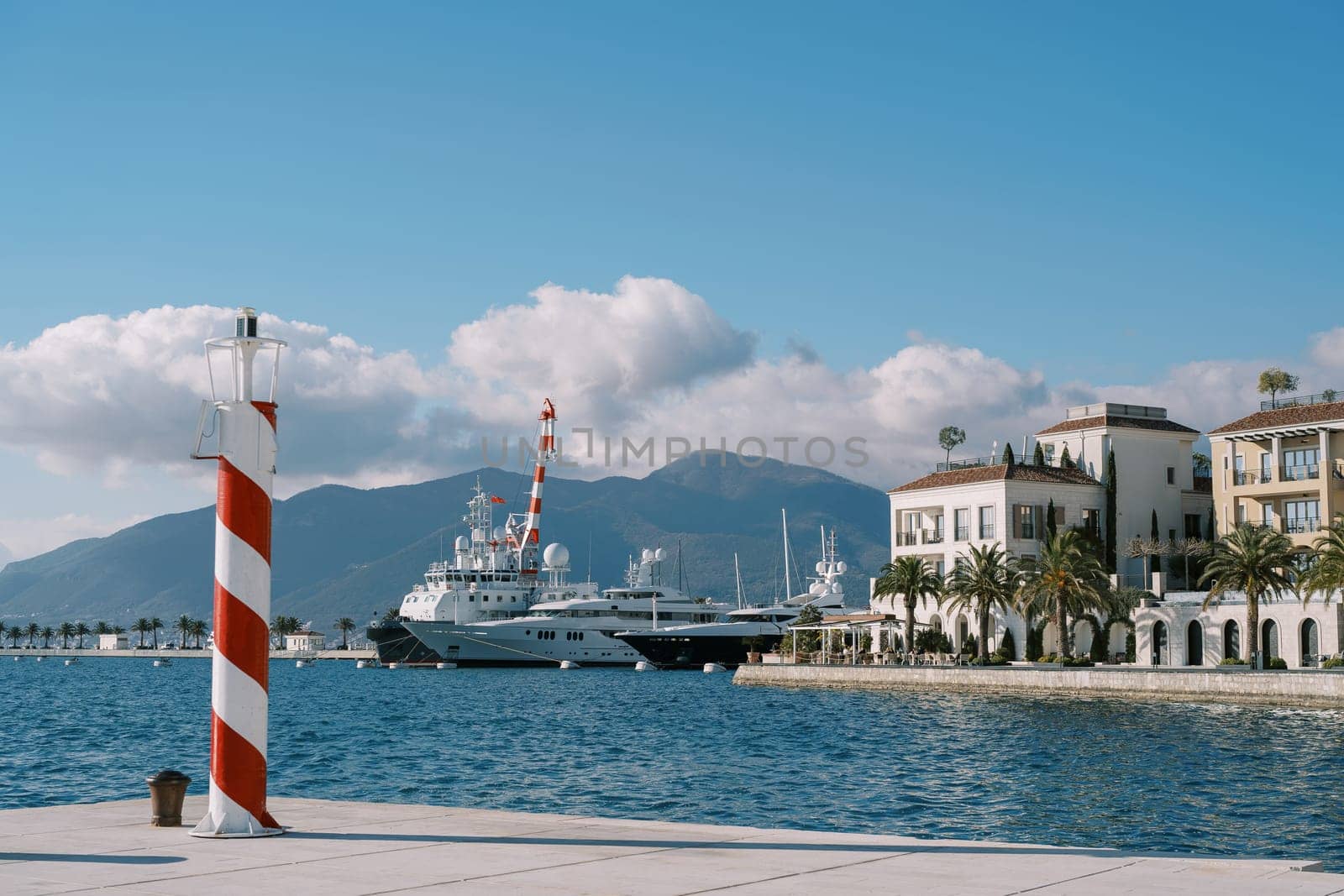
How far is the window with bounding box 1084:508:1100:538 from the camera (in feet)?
247

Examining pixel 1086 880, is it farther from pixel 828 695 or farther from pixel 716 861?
pixel 828 695

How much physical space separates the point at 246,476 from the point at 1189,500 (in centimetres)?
7406

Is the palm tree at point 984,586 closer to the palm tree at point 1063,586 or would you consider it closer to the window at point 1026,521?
the palm tree at point 1063,586

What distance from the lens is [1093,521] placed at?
75.6 m

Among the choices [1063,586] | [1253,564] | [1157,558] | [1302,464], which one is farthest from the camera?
[1157,558]

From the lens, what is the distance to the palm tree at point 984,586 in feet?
218

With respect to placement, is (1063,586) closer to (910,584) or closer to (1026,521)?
(910,584)

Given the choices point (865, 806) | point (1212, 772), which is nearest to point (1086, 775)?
point (1212, 772)

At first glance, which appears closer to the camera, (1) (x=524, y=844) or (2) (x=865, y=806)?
(1) (x=524, y=844)

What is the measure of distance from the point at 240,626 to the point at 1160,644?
6091 cm

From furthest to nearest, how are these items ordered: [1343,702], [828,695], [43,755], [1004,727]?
[828,695] → [1343,702] → [1004,727] → [43,755]

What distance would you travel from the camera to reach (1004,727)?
41.5m

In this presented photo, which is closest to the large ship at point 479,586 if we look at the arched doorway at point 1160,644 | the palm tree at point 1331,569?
the arched doorway at point 1160,644

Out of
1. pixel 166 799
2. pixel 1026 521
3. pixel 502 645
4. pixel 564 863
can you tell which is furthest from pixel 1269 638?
pixel 502 645
